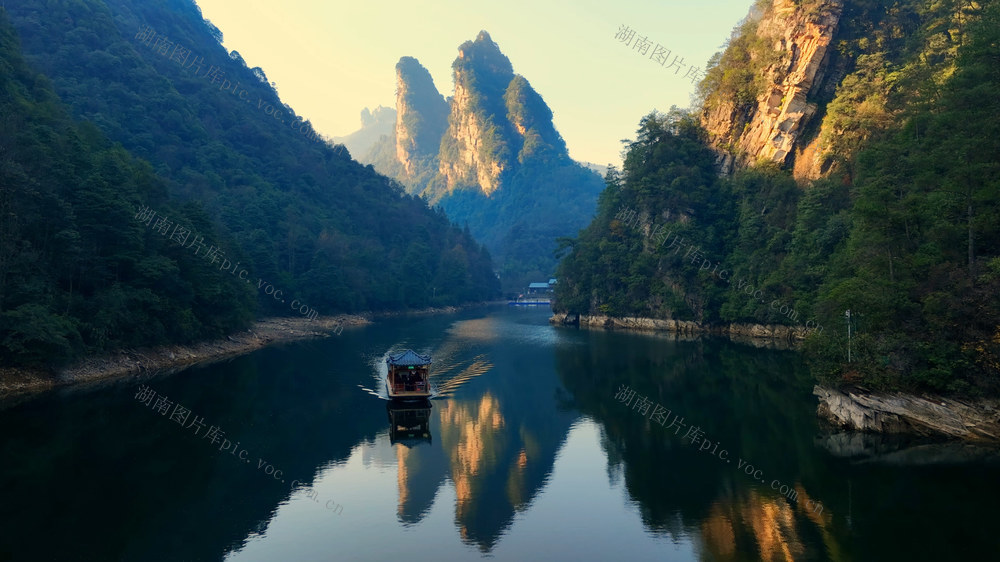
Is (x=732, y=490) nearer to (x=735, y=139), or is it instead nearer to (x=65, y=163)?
(x=65, y=163)

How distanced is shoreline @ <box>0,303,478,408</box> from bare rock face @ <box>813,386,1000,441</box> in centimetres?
3488

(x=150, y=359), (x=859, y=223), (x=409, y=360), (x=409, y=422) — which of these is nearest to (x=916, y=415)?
(x=859, y=223)

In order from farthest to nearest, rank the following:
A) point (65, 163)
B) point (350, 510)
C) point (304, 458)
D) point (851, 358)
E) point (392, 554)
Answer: point (65, 163) < point (851, 358) < point (304, 458) < point (350, 510) < point (392, 554)

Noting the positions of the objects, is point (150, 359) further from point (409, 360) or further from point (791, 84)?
point (791, 84)

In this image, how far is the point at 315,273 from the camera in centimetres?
7688

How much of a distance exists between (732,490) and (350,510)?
11326 millimetres

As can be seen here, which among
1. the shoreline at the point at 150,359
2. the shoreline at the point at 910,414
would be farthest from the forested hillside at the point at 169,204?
the shoreline at the point at 910,414

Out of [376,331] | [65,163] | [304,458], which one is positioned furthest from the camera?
[376,331]

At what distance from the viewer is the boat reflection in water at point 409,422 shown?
84.9ft

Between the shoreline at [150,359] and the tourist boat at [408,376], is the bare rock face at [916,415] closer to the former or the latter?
the tourist boat at [408,376]

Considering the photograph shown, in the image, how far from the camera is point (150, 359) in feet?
127

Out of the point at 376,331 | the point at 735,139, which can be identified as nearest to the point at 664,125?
the point at 735,139

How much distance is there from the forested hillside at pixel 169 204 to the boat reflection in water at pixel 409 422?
16482 millimetres

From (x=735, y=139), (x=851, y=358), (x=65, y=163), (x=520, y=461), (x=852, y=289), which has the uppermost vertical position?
(x=735, y=139)
